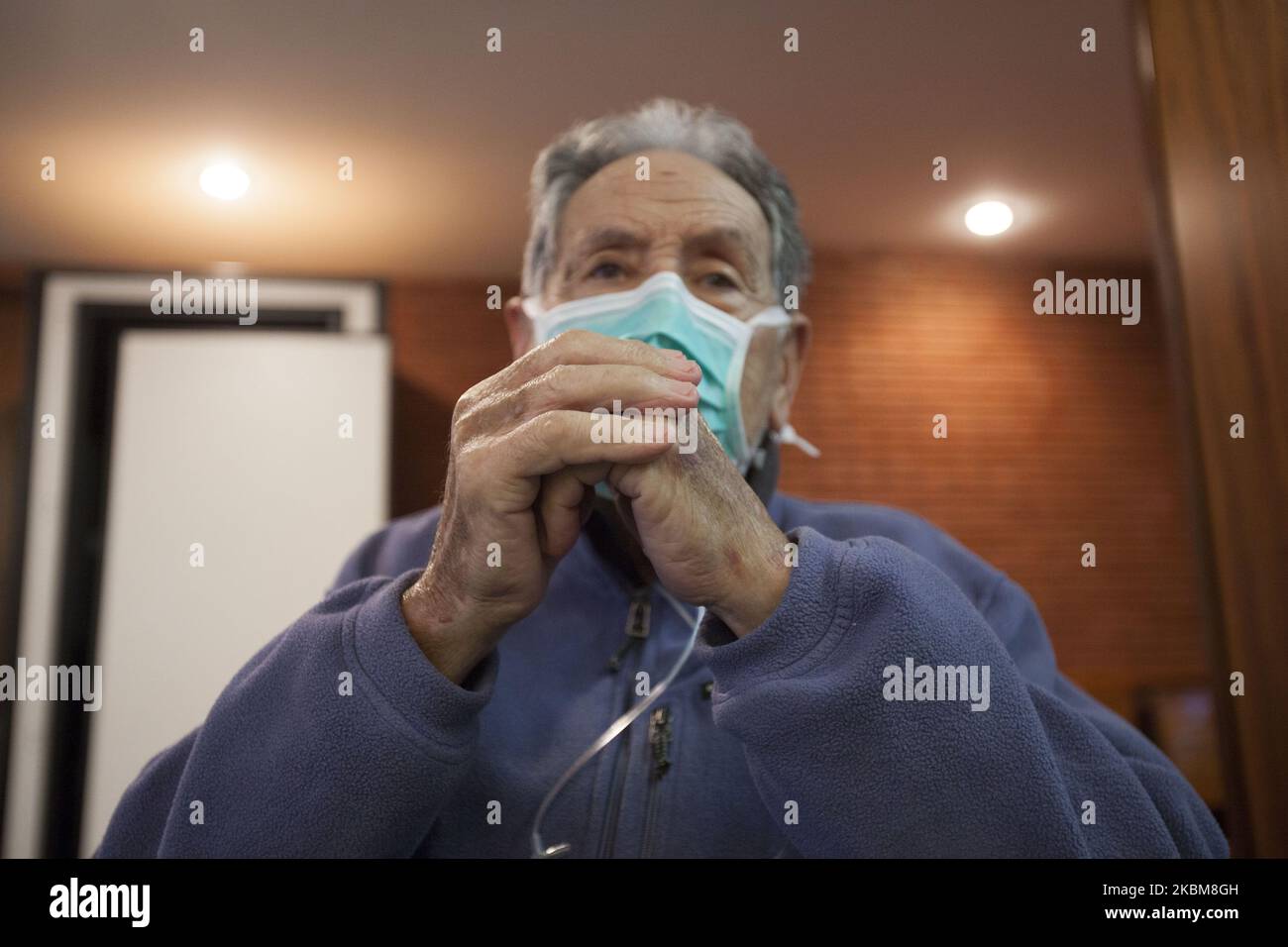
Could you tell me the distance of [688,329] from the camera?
53 cm

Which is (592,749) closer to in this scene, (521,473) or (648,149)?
(521,473)

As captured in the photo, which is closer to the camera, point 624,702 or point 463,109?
point 624,702

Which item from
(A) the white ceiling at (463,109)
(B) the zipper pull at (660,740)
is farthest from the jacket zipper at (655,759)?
(A) the white ceiling at (463,109)

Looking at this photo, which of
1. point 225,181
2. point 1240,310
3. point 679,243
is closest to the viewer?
point 1240,310

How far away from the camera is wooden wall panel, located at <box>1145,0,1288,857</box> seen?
448mm

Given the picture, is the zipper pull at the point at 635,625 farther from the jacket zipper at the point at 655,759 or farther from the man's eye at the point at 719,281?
the man's eye at the point at 719,281

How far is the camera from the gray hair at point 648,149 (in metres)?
0.62

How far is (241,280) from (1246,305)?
70 centimetres

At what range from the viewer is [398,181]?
924mm

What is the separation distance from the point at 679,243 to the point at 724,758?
36 centimetres

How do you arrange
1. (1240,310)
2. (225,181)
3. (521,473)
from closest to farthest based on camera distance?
(521,473) < (1240,310) < (225,181)

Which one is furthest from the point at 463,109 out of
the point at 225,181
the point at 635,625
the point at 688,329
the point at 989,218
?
the point at 989,218

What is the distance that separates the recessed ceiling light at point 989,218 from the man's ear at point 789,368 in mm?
508

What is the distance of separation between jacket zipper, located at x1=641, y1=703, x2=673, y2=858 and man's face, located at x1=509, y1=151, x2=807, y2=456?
0.22 m
